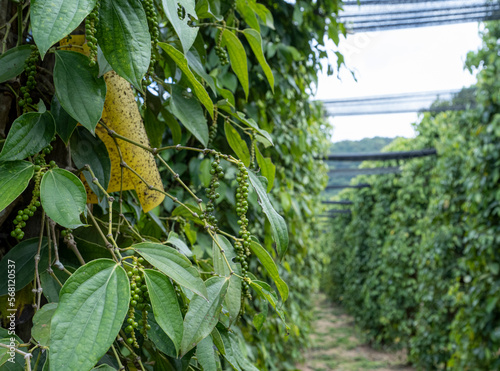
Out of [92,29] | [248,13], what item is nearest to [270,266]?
[92,29]

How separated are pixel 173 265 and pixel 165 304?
0.16 ft

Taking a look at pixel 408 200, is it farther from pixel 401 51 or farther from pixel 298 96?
pixel 298 96

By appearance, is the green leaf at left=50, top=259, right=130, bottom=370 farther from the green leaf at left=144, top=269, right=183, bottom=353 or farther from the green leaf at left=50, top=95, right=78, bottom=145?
the green leaf at left=50, top=95, right=78, bottom=145

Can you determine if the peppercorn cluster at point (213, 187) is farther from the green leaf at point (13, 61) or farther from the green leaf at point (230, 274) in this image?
the green leaf at point (13, 61)

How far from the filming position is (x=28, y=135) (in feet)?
1.69

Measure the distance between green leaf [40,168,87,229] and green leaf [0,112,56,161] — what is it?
0.04 metres

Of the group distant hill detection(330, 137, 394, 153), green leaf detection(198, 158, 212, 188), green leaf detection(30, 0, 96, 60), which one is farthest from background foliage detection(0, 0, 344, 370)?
distant hill detection(330, 137, 394, 153)

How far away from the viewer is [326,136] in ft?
15.4

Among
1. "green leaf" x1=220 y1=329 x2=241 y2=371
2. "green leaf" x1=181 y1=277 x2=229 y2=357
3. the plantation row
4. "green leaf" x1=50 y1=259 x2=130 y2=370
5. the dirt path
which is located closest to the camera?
"green leaf" x1=50 y1=259 x2=130 y2=370

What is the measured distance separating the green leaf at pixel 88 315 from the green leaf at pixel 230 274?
16 centimetres

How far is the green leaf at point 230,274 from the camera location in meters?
0.54

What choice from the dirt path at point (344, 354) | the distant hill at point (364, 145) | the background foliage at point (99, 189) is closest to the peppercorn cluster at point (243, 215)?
the background foliage at point (99, 189)

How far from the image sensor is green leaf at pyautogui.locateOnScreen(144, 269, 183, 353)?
0.45 meters

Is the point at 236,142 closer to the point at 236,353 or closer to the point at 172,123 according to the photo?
the point at 172,123
